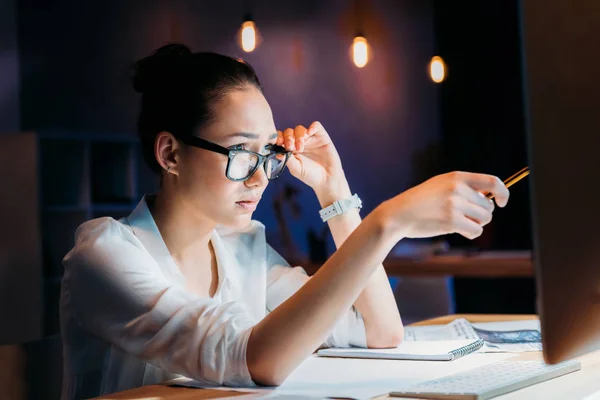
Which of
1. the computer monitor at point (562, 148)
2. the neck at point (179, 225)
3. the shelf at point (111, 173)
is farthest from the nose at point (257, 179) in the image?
the shelf at point (111, 173)

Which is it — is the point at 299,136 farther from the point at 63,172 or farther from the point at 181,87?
the point at 63,172

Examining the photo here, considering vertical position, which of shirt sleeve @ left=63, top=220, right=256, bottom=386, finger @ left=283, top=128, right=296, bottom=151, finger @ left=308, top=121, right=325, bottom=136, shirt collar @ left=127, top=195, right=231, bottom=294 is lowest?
shirt sleeve @ left=63, top=220, right=256, bottom=386

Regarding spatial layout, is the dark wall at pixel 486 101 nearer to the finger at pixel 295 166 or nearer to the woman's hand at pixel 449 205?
the finger at pixel 295 166

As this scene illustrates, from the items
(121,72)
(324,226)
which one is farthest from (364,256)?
(324,226)

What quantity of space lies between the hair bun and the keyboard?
0.82 meters

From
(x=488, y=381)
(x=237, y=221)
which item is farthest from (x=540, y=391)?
(x=237, y=221)

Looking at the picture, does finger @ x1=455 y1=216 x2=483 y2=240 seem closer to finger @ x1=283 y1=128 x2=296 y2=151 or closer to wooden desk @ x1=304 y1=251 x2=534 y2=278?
finger @ x1=283 y1=128 x2=296 y2=151

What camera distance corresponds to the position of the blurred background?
172 inches

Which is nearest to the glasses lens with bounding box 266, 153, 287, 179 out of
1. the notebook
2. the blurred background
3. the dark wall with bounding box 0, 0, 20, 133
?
the notebook

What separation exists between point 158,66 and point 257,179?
13.0 inches

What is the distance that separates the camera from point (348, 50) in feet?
19.7

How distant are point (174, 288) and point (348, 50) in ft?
16.0

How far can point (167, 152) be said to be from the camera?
1.58 m

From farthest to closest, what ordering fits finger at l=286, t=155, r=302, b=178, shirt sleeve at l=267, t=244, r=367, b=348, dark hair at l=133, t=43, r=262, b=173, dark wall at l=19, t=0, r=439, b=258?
dark wall at l=19, t=0, r=439, b=258
finger at l=286, t=155, r=302, b=178
shirt sleeve at l=267, t=244, r=367, b=348
dark hair at l=133, t=43, r=262, b=173
